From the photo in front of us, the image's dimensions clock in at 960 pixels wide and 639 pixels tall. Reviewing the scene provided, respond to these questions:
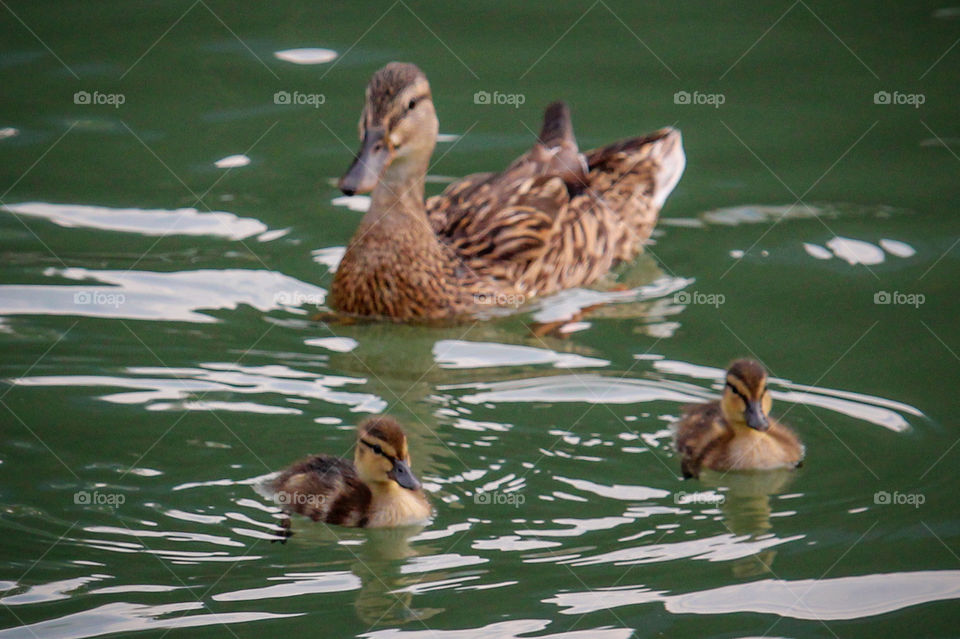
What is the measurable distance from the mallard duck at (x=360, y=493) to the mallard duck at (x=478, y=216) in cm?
177

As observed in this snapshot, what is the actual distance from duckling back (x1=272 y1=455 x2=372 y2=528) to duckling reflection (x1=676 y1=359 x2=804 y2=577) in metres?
1.37

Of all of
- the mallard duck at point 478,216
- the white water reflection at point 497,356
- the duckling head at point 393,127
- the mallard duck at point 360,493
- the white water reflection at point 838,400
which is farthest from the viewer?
the mallard duck at point 478,216

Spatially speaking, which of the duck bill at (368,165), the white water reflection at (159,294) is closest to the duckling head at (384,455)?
the duck bill at (368,165)

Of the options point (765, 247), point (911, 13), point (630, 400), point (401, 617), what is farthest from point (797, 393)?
point (911, 13)

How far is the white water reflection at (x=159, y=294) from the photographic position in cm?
725

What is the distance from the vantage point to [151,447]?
599cm

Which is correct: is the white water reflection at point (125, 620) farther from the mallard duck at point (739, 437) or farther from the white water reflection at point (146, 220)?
the white water reflection at point (146, 220)

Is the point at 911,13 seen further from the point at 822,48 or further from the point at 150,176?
the point at 150,176

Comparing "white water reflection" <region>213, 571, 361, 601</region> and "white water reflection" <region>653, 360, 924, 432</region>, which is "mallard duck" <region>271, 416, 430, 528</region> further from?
"white water reflection" <region>653, 360, 924, 432</region>

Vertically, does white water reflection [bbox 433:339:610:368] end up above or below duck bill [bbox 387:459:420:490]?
above

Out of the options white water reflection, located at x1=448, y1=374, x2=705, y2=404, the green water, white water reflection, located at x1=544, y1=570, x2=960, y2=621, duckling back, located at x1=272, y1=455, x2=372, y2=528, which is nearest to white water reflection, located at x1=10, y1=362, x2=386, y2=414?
the green water

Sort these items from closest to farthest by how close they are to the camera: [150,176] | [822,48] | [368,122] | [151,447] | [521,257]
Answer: [151,447] < [368,122] < [521,257] < [150,176] < [822,48]

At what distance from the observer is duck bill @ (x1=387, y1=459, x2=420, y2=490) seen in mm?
5348

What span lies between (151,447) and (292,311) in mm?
1568
